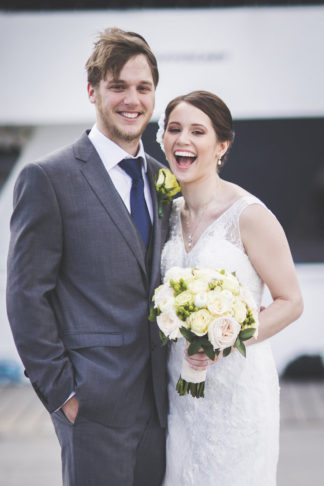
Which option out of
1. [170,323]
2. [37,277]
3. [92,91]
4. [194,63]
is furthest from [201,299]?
[194,63]

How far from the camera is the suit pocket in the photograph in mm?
2459

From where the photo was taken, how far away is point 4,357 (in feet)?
21.0

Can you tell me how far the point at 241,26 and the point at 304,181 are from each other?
64.9 inches

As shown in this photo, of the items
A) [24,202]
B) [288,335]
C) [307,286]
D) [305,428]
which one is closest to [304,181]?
[307,286]

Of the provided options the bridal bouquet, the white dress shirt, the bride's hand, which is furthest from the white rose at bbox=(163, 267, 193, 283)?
the white dress shirt

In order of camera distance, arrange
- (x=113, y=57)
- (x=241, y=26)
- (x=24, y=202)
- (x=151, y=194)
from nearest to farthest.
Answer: (x=24, y=202)
(x=113, y=57)
(x=151, y=194)
(x=241, y=26)

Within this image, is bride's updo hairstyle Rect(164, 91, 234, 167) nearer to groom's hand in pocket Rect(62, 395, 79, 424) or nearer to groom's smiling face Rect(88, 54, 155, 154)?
groom's smiling face Rect(88, 54, 155, 154)

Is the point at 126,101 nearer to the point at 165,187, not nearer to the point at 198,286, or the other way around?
the point at 165,187

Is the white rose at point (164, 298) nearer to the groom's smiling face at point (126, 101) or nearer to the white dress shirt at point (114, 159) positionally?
the white dress shirt at point (114, 159)

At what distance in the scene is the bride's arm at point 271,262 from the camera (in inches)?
104

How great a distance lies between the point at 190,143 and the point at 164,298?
0.80 metres

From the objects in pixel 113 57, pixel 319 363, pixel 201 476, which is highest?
pixel 113 57

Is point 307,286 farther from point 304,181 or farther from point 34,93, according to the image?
point 34,93

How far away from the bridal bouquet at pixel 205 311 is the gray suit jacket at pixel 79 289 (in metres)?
0.19
